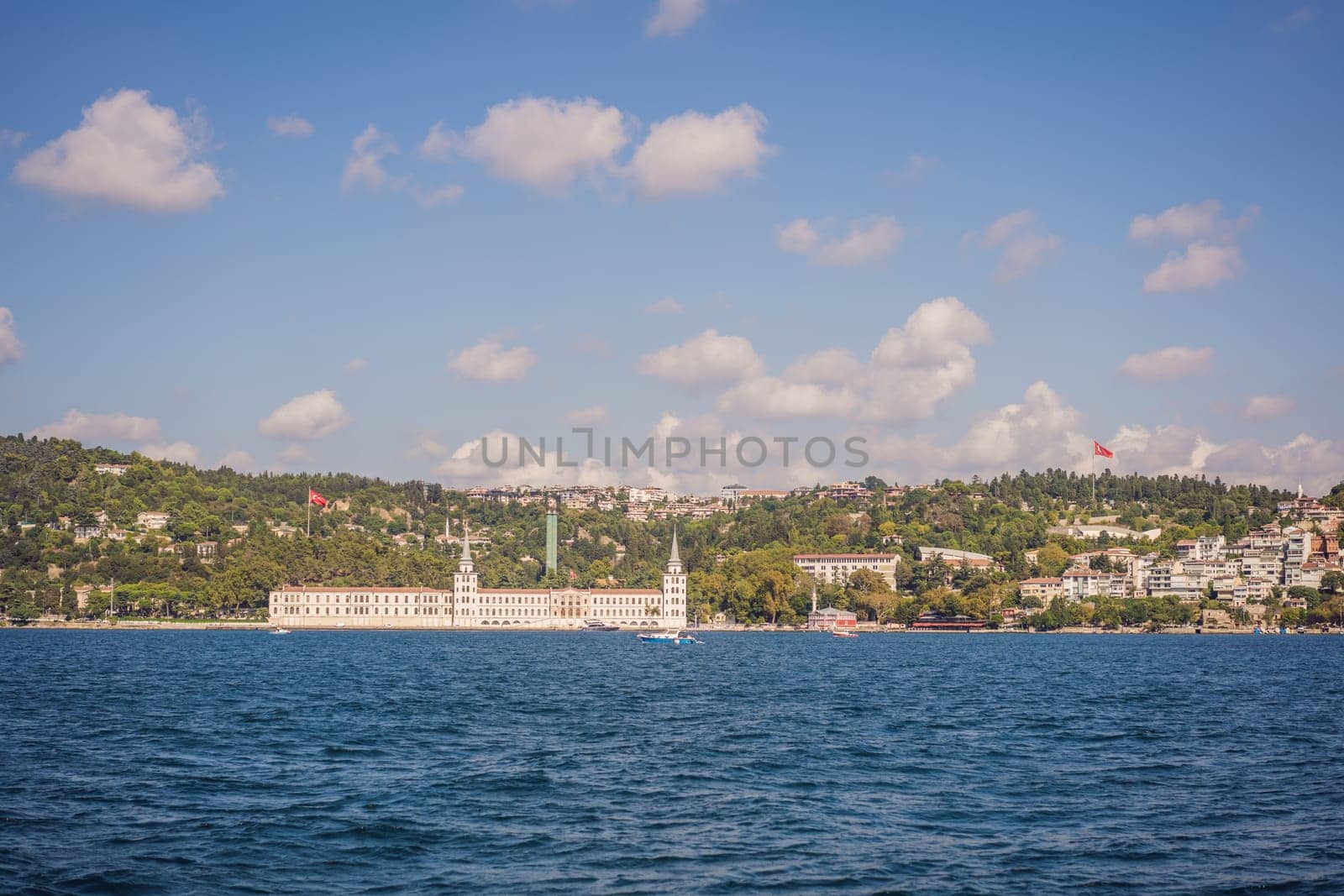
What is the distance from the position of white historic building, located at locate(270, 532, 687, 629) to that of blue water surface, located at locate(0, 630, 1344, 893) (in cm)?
12737

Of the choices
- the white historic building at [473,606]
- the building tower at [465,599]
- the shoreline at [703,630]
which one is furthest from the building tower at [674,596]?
the building tower at [465,599]

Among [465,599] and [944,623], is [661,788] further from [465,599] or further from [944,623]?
[465,599]

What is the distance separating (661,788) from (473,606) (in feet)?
544

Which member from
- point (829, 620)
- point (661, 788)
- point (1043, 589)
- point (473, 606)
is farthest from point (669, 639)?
point (661, 788)

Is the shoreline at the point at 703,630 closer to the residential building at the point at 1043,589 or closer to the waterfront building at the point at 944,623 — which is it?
the waterfront building at the point at 944,623

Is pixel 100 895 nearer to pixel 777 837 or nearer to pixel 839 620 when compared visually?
pixel 777 837

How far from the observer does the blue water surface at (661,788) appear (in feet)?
66.4

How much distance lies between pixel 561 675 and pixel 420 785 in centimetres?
4021

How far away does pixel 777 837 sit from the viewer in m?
22.8

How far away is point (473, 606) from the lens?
190 m

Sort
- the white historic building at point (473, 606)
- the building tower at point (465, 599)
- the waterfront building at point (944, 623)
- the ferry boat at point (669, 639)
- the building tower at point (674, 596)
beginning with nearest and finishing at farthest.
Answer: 1. the ferry boat at point (669, 639)
2. the waterfront building at point (944, 623)
3. the white historic building at point (473, 606)
4. the building tower at point (674, 596)
5. the building tower at point (465, 599)

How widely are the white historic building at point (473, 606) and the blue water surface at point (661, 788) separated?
418 ft

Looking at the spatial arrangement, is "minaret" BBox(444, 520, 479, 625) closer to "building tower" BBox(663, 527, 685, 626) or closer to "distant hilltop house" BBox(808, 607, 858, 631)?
"building tower" BBox(663, 527, 685, 626)

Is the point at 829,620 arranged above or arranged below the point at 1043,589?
below
